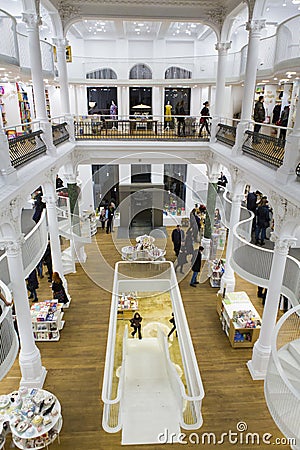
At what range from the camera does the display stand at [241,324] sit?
27.6ft

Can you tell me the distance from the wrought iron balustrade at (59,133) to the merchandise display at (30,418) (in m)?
6.32

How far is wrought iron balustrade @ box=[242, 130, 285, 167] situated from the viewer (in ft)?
22.4

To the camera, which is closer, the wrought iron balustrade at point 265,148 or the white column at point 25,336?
the white column at point 25,336

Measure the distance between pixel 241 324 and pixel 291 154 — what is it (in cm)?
443

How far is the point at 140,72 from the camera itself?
57.8 ft

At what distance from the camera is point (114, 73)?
17438mm

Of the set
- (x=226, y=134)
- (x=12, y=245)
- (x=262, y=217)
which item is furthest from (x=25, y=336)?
(x=262, y=217)

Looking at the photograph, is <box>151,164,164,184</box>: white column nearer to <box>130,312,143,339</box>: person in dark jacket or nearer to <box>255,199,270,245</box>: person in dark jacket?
<box>255,199,270,245</box>: person in dark jacket

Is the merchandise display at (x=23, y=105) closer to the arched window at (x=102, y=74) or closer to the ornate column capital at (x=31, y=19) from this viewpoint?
the arched window at (x=102, y=74)

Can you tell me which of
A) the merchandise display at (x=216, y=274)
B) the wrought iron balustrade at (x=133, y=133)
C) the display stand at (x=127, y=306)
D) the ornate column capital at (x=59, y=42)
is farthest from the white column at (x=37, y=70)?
the merchandise display at (x=216, y=274)

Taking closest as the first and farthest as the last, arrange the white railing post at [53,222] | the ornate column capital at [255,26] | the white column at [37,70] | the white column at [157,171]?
the white column at [37,70] < the ornate column capital at [255,26] < the white railing post at [53,222] < the white column at [157,171]

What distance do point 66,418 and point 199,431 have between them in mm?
2528

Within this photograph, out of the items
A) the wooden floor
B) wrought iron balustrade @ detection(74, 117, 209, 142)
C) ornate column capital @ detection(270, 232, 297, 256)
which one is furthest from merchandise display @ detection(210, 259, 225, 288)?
ornate column capital @ detection(270, 232, 297, 256)

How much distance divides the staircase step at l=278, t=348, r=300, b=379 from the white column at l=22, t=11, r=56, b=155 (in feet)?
22.5
